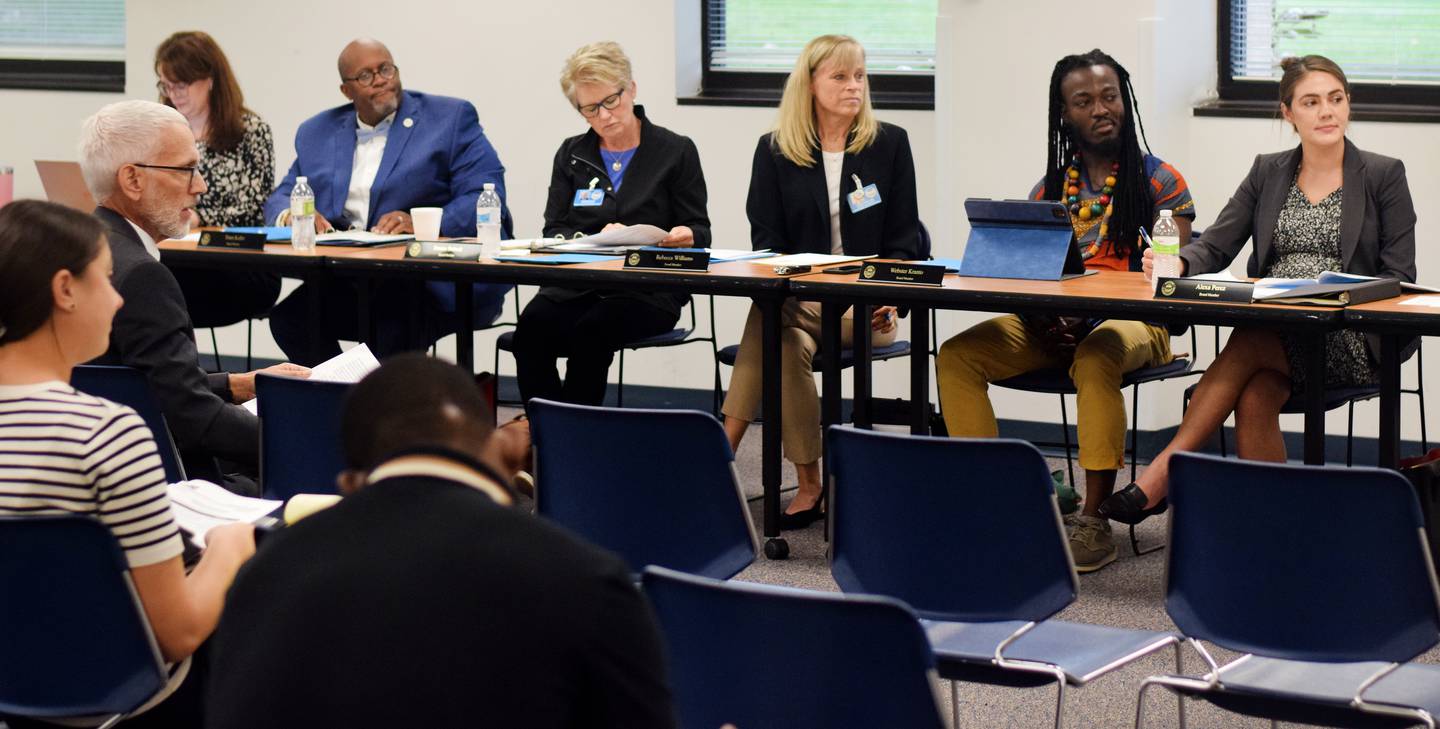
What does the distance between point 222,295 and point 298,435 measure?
2668mm

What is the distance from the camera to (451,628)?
124 cm

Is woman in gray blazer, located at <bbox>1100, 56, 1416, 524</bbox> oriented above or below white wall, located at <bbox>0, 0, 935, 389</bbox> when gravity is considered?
below

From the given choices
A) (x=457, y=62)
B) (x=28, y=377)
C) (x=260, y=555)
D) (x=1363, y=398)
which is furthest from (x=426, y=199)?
(x=260, y=555)

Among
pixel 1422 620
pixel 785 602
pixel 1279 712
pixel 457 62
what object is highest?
pixel 457 62

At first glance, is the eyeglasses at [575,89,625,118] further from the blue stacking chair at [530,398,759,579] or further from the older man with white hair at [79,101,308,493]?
the blue stacking chair at [530,398,759,579]

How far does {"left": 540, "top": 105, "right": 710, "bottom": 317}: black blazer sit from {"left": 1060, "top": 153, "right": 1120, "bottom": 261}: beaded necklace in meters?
1.18

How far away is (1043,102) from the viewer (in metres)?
5.67

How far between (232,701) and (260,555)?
12cm

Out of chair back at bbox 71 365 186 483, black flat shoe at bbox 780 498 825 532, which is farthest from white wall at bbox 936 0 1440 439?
chair back at bbox 71 365 186 483

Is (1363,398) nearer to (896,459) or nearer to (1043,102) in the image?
(1043,102)

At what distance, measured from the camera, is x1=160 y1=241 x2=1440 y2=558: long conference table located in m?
3.76

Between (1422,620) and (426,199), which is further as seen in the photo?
(426,199)

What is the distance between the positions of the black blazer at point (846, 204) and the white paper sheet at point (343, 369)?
184 cm

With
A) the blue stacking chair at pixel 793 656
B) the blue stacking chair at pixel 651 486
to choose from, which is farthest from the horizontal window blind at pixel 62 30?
the blue stacking chair at pixel 793 656
